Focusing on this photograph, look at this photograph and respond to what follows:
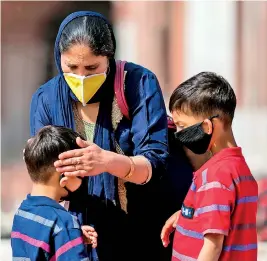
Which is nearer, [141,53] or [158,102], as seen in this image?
[158,102]

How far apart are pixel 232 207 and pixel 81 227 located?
56 cm

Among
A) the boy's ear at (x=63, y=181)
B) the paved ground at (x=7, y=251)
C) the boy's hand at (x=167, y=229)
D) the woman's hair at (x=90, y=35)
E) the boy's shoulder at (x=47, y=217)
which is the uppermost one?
the woman's hair at (x=90, y=35)

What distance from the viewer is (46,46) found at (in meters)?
6.06

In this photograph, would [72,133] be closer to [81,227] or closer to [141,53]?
[81,227]

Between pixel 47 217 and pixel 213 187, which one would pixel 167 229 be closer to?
pixel 213 187

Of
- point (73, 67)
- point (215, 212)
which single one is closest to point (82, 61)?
point (73, 67)

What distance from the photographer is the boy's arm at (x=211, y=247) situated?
2.68 m

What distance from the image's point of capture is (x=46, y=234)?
265cm

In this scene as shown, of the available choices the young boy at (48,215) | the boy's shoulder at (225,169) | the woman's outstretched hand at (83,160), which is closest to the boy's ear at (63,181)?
the young boy at (48,215)

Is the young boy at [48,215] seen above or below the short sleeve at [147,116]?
below

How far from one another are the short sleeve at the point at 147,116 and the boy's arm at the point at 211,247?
0.33 meters

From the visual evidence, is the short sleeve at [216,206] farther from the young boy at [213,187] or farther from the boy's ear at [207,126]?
the boy's ear at [207,126]

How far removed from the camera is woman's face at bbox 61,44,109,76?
273 centimetres

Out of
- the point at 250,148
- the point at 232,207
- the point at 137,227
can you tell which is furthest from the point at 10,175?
the point at 232,207
